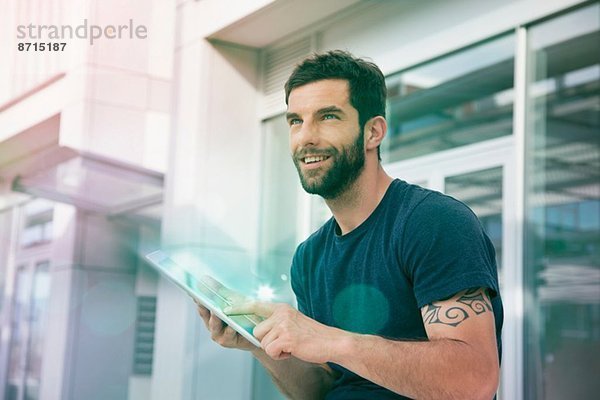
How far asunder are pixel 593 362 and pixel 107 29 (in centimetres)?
636

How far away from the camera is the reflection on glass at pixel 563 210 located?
4414 mm

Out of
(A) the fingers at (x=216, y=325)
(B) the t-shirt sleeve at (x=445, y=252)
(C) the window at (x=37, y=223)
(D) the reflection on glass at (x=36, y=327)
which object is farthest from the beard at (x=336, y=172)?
(C) the window at (x=37, y=223)

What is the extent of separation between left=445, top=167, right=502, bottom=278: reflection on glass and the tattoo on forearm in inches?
123

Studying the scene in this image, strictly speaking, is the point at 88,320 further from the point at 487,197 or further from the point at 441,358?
the point at 441,358

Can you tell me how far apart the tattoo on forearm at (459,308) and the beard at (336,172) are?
387 mm

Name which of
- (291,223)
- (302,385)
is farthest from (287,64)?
(302,385)

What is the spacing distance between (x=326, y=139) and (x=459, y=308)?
1.67 feet

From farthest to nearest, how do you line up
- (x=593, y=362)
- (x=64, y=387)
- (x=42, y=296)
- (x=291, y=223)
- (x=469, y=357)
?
(x=42, y=296), (x=64, y=387), (x=291, y=223), (x=593, y=362), (x=469, y=357)

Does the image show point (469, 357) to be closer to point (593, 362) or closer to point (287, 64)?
point (593, 362)

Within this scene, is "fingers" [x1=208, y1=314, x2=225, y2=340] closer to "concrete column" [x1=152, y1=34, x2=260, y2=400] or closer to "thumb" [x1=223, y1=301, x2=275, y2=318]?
"thumb" [x1=223, y1=301, x2=275, y2=318]

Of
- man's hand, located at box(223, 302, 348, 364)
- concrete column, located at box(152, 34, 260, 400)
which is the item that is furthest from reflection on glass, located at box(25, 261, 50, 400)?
man's hand, located at box(223, 302, 348, 364)

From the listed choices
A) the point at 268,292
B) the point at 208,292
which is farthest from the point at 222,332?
the point at 268,292

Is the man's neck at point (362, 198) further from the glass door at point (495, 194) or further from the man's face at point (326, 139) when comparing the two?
the glass door at point (495, 194)

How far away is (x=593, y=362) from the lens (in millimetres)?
4398
